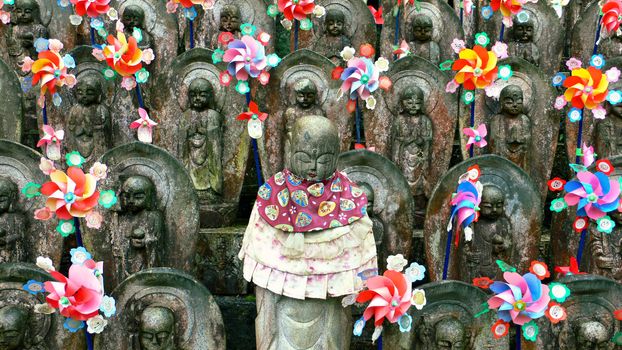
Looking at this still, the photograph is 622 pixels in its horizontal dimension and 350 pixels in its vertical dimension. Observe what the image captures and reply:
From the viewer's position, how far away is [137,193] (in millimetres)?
4273

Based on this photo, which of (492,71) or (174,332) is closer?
(174,332)

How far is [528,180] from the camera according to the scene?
4.45m

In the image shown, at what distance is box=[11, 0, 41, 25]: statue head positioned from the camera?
5.88 m

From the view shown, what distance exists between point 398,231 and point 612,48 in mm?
2963

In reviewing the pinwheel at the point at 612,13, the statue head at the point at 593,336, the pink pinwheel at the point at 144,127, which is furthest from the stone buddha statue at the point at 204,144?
the pinwheel at the point at 612,13

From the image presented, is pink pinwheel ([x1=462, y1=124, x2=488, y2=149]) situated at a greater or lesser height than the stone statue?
greater

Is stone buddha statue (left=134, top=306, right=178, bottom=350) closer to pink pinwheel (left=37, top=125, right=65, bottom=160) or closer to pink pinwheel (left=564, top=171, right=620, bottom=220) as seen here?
pink pinwheel (left=37, top=125, right=65, bottom=160)

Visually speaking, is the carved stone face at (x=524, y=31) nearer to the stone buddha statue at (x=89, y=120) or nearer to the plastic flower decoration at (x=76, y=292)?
the stone buddha statue at (x=89, y=120)

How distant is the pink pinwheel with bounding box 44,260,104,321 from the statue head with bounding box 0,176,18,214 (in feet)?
3.07

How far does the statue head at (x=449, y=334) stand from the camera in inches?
153

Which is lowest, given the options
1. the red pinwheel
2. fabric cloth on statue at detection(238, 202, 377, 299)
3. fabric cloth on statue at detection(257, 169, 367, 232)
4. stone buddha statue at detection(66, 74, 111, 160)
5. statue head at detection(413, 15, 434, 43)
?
fabric cloth on statue at detection(238, 202, 377, 299)

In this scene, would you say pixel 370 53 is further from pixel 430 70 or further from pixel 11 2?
pixel 11 2

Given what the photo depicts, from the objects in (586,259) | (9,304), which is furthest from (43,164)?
(586,259)

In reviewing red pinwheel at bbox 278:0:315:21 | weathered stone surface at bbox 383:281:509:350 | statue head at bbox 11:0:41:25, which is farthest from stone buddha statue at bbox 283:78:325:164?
statue head at bbox 11:0:41:25
